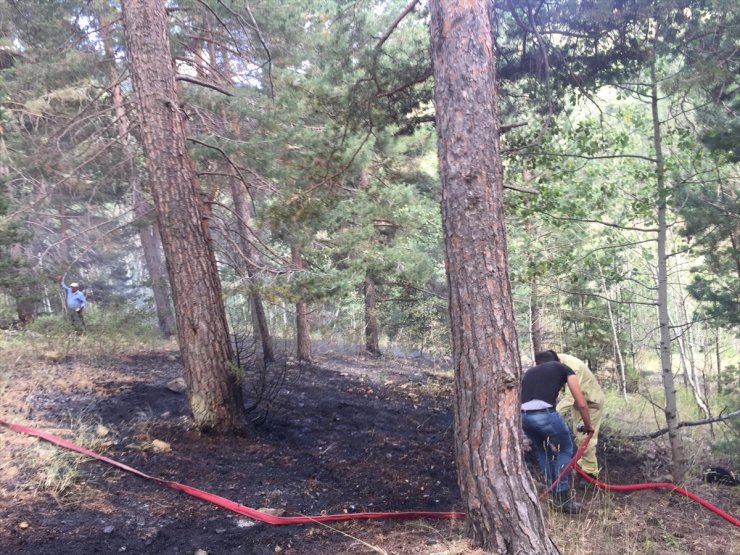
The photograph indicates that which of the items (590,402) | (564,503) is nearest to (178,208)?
(564,503)

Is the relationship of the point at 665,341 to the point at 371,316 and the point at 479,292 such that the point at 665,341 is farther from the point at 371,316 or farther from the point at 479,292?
the point at 371,316

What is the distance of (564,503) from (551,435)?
68 centimetres

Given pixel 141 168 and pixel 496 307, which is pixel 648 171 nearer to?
pixel 496 307

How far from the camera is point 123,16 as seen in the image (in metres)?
5.55

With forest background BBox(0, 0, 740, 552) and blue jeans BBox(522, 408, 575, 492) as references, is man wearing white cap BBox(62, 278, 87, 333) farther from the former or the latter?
blue jeans BBox(522, 408, 575, 492)

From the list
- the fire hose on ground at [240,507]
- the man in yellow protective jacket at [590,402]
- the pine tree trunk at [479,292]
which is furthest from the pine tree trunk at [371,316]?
the pine tree trunk at [479,292]

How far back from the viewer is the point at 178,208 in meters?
5.43

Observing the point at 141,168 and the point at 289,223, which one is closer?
the point at 289,223

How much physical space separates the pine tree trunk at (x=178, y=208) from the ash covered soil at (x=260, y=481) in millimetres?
755

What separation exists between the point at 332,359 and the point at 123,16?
986 centimetres

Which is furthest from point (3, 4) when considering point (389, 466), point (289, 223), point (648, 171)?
point (648, 171)

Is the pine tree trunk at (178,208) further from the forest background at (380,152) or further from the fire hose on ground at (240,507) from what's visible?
the fire hose on ground at (240,507)

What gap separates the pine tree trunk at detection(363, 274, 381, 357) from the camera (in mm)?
14039

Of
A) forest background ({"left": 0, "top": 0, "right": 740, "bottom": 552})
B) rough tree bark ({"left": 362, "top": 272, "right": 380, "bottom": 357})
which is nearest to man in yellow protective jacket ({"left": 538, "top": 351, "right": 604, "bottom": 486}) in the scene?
forest background ({"left": 0, "top": 0, "right": 740, "bottom": 552})
